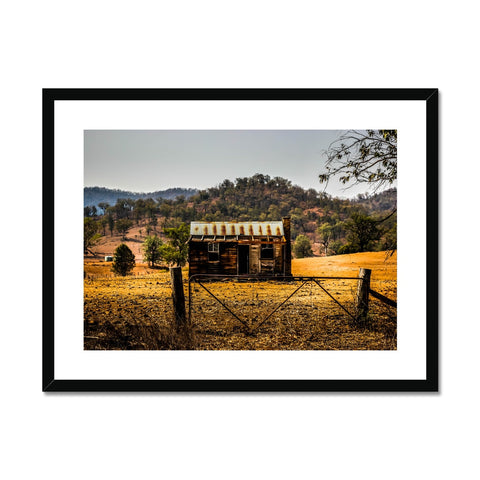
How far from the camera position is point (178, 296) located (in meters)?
2.94

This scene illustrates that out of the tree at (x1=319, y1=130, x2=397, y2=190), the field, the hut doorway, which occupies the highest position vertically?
the tree at (x1=319, y1=130, x2=397, y2=190)

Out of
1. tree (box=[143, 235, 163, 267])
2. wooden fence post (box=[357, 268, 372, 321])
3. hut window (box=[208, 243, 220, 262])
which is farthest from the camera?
hut window (box=[208, 243, 220, 262])

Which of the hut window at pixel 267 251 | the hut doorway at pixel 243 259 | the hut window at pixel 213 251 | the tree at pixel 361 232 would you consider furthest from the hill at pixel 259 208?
the hut doorway at pixel 243 259

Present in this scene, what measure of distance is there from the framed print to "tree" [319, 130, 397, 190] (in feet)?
0.05

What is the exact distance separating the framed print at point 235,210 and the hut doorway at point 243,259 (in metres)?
0.99

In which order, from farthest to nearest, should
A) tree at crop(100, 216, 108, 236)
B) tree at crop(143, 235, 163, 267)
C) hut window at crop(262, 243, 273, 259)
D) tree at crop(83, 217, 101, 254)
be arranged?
hut window at crop(262, 243, 273, 259) < tree at crop(143, 235, 163, 267) < tree at crop(100, 216, 108, 236) < tree at crop(83, 217, 101, 254)

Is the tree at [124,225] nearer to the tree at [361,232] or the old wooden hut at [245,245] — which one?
the old wooden hut at [245,245]

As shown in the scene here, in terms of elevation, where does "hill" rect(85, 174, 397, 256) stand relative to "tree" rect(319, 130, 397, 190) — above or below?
below

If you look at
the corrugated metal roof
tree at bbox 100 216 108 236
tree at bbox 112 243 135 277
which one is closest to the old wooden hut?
the corrugated metal roof

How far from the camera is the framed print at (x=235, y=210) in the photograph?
251 centimetres

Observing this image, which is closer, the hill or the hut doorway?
the hill

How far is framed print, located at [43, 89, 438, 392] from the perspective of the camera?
251cm

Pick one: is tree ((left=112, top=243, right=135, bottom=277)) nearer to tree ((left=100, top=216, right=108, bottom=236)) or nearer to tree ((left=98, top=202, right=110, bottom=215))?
tree ((left=100, top=216, right=108, bottom=236))
